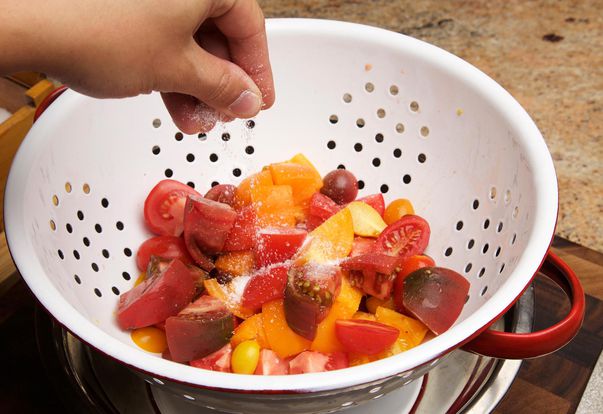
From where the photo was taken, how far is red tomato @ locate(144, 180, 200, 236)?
43.0 inches

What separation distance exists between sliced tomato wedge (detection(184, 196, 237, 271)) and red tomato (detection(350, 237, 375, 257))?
21 centimetres

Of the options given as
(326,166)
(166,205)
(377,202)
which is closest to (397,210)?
(377,202)

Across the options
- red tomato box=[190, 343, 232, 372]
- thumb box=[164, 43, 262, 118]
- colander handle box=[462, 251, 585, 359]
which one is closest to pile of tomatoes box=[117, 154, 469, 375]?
red tomato box=[190, 343, 232, 372]

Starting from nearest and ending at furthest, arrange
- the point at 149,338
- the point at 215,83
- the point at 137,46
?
the point at 137,46
the point at 215,83
the point at 149,338

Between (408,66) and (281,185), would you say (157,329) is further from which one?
(408,66)

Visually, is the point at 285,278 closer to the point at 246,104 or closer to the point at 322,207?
the point at 322,207

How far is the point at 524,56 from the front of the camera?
5.30 ft

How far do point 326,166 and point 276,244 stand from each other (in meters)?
0.24

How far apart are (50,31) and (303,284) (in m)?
0.48

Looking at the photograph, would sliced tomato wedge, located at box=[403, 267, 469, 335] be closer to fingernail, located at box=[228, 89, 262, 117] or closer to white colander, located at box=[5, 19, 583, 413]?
white colander, located at box=[5, 19, 583, 413]

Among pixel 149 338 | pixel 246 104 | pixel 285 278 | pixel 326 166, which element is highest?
pixel 246 104

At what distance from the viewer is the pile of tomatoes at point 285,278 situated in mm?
885

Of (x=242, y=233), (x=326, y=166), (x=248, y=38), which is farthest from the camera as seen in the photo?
(x=326, y=166)

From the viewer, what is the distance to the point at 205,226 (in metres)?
1.02
